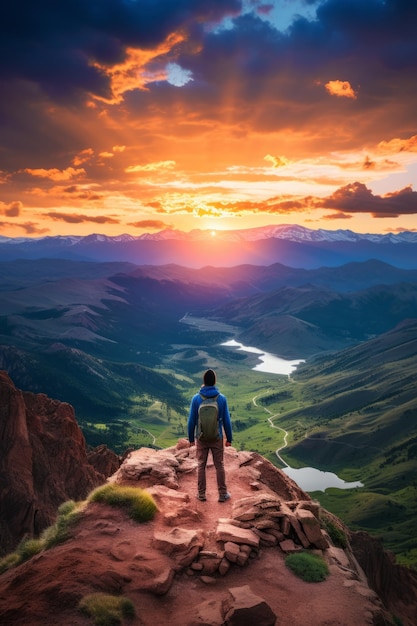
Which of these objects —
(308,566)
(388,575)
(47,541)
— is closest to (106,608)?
(47,541)

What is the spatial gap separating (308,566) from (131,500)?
7942 mm

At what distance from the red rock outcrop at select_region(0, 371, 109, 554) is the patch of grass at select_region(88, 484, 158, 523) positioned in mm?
44846

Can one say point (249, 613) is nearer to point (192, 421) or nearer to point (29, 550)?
point (192, 421)

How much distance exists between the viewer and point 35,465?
7488 cm

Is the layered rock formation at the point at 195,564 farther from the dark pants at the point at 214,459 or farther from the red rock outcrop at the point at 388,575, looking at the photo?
the red rock outcrop at the point at 388,575

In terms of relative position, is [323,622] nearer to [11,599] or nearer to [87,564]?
[87,564]

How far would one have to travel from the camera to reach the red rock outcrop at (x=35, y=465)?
208ft

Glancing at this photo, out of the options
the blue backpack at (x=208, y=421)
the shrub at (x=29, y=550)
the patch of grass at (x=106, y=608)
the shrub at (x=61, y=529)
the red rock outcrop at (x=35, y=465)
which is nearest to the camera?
the patch of grass at (x=106, y=608)

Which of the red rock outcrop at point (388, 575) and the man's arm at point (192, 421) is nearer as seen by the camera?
the man's arm at point (192, 421)

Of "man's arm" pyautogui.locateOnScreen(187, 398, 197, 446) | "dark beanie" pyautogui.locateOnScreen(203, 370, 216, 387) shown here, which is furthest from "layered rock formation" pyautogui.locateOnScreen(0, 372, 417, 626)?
"dark beanie" pyautogui.locateOnScreen(203, 370, 216, 387)

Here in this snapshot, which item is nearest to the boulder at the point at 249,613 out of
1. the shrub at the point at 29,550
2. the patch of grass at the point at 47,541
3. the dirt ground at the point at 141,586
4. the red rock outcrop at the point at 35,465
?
the dirt ground at the point at 141,586

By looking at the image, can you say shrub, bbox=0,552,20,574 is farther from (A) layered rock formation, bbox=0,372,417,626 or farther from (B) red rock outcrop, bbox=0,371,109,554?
(B) red rock outcrop, bbox=0,371,109,554

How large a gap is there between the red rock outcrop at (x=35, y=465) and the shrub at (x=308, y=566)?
5146 centimetres

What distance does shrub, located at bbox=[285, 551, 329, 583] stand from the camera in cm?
1680
